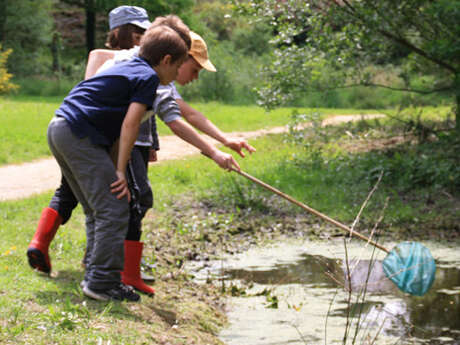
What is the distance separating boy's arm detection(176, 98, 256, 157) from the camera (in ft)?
13.6

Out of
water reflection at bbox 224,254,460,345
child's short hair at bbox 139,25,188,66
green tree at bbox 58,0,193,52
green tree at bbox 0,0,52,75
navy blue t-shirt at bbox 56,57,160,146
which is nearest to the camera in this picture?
navy blue t-shirt at bbox 56,57,160,146

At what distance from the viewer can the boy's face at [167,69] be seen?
3.86m

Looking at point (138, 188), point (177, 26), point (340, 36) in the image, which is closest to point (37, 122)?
point (340, 36)

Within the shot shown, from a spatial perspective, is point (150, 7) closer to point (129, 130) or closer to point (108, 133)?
point (108, 133)

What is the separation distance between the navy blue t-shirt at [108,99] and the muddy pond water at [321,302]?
138 cm

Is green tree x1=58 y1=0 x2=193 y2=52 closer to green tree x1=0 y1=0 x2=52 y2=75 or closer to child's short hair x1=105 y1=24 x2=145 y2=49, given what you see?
green tree x1=0 y1=0 x2=52 y2=75

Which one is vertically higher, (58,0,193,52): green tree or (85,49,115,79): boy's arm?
(58,0,193,52): green tree

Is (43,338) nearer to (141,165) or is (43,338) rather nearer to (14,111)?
(141,165)

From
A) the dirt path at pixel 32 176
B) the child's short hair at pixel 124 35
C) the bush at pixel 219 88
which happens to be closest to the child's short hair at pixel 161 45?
the child's short hair at pixel 124 35

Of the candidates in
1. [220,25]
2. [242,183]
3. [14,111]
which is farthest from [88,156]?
[220,25]

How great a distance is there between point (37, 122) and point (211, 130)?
873 cm

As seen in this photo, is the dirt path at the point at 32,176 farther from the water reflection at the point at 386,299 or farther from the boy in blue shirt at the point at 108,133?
the boy in blue shirt at the point at 108,133

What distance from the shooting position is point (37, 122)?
12.2 m

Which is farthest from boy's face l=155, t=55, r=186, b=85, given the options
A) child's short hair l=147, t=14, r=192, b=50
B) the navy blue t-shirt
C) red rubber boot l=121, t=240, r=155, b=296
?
red rubber boot l=121, t=240, r=155, b=296
